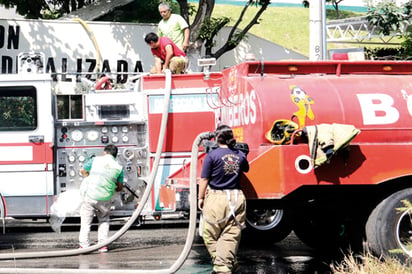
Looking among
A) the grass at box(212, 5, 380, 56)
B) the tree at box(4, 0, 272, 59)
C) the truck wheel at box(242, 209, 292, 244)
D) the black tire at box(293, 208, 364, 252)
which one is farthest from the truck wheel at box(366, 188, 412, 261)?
the grass at box(212, 5, 380, 56)

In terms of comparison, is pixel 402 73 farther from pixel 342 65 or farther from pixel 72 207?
pixel 72 207

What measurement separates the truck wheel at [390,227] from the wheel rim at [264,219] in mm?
2974

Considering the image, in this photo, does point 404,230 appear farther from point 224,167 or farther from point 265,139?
point 224,167

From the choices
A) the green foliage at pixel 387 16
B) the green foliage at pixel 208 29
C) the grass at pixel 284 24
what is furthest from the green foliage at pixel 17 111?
the grass at pixel 284 24

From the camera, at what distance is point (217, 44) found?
849 inches

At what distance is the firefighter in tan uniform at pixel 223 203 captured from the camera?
8195 mm

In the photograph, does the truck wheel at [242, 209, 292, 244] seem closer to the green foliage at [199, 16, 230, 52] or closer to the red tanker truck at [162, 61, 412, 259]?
the red tanker truck at [162, 61, 412, 259]

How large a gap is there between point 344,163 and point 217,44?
13.6 metres

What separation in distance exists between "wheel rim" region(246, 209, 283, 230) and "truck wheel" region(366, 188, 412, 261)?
2.97 metres

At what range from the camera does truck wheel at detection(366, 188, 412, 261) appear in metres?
8.44

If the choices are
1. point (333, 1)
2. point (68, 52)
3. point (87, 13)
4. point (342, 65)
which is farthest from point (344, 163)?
point (333, 1)

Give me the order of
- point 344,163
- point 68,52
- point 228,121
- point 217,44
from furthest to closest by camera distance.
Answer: point 217,44 < point 68,52 < point 228,121 < point 344,163

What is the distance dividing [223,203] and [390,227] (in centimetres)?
183

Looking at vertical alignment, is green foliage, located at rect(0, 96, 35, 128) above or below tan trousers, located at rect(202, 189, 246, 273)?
above
